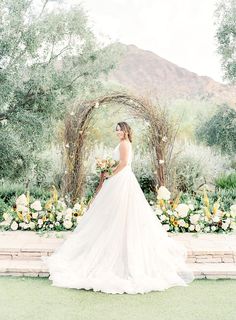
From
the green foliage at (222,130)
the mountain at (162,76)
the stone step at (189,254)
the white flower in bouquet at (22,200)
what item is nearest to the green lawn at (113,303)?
the stone step at (189,254)

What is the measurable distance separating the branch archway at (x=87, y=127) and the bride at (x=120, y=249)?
2.49 m

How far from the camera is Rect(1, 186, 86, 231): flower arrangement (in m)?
8.44

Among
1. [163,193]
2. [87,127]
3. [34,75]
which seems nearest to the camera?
[163,193]

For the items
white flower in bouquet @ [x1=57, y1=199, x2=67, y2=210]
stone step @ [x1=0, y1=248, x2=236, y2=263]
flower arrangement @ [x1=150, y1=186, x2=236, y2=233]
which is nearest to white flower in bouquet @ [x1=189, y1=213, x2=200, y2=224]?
flower arrangement @ [x1=150, y1=186, x2=236, y2=233]

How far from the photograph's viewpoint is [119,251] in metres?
6.11

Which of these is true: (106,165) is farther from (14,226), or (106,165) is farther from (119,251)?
(14,226)

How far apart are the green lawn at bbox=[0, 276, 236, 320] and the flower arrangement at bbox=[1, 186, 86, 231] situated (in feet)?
7.93

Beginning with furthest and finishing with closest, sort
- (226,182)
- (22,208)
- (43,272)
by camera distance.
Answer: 1. (226,182)
2. (22,208)
3. (43,272)

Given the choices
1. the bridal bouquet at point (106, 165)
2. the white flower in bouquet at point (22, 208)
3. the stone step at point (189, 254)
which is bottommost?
the stone step at point (189, 254)

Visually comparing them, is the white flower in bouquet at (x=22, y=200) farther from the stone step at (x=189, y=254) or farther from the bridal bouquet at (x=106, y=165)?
the bridal bouquet at (x=106, y=165)

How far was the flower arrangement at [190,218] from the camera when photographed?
27.3 ft

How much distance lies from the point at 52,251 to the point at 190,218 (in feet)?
7.86

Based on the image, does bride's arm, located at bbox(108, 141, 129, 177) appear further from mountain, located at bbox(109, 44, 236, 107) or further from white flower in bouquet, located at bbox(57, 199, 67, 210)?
mountain, located at bbox(109, 44, 236, 107)

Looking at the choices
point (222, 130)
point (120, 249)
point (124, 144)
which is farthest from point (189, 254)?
point (222, 130)
